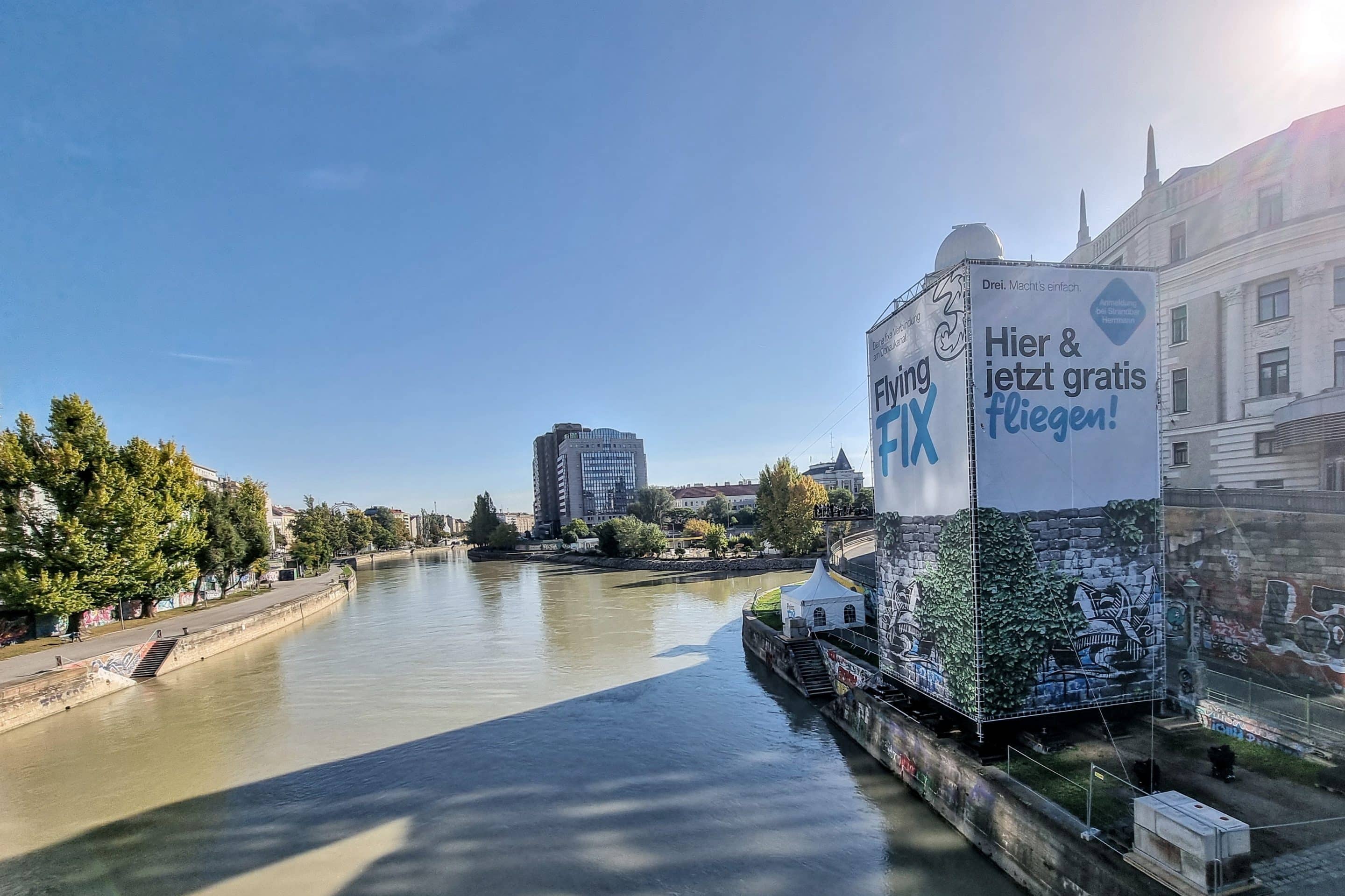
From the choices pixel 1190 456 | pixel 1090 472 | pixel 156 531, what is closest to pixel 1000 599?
pixel 1090 472

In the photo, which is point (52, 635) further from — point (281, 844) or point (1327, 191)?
point (1327, 191)

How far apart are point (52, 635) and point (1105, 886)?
119ft

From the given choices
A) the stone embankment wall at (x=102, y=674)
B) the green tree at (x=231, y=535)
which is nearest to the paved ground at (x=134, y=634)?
the stone embankment wall at (x=102, y=674)

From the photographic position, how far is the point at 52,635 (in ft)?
81.1

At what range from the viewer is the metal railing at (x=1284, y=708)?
28.7 feet

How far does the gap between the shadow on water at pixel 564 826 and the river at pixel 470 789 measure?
48 millimetres

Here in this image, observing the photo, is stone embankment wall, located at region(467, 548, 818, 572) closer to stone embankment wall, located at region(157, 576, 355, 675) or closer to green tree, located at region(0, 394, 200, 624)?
stone embankment wall, located at region(157, 576, 355, 675)

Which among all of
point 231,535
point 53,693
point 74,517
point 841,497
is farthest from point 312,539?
point 841,497

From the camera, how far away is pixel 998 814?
8672 millimetres

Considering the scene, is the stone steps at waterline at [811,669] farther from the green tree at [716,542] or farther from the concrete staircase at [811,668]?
the green tree at [716,542]

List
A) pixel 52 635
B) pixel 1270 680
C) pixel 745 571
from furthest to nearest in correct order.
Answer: pixel 745 571 → pixel 52 635 → pixel 1270 680

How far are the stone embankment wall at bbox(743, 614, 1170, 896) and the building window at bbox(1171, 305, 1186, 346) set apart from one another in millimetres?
15735

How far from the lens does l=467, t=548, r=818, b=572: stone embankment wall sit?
1913 inches

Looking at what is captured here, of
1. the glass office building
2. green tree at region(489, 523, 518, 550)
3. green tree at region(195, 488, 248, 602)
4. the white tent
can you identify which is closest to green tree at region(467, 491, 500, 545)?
green tree at region(489, 523, 518, 550)
